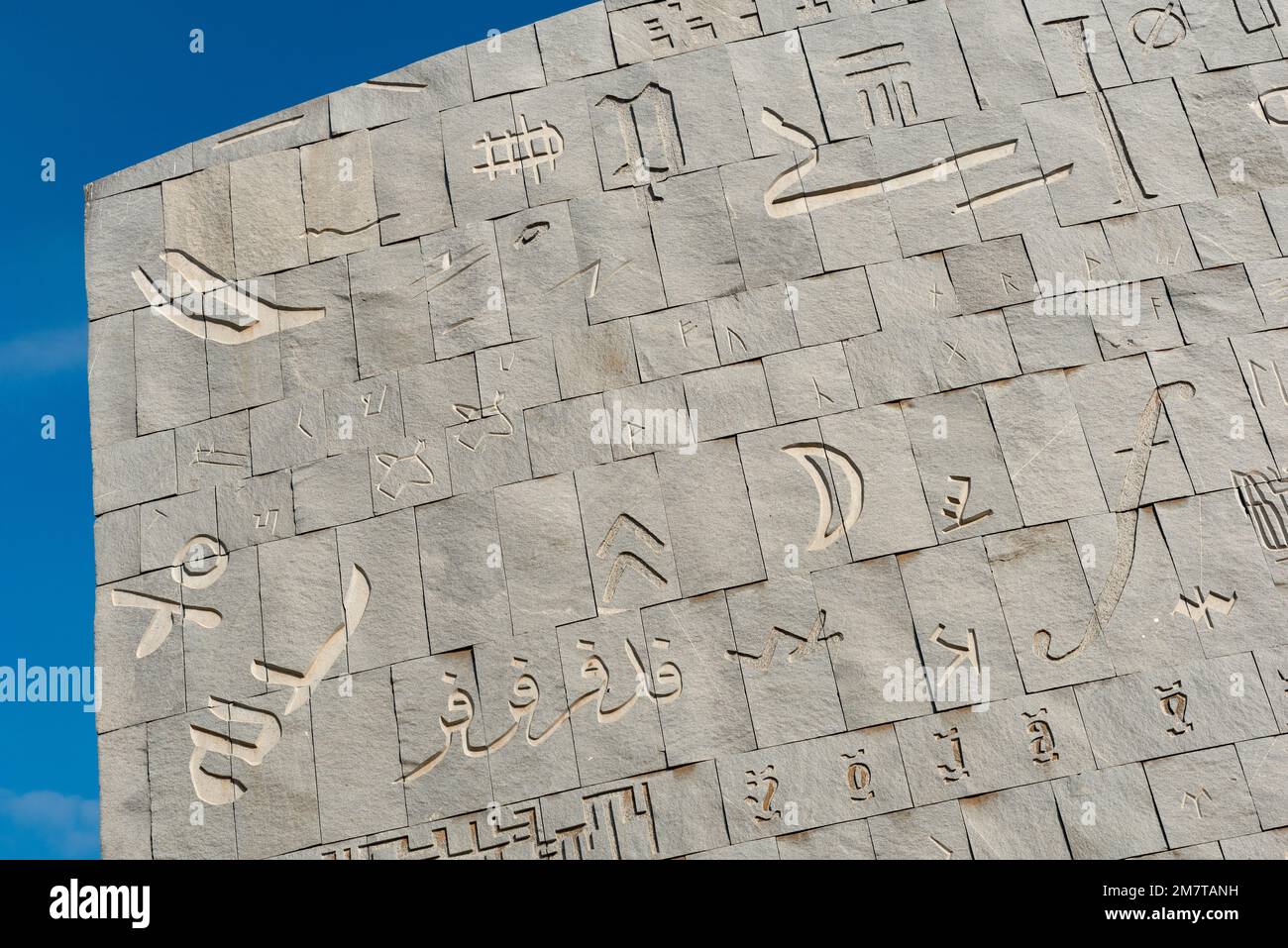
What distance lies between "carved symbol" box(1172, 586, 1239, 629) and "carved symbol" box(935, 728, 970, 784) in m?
1.71

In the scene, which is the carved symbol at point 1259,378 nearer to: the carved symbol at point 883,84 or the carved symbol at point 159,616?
the carved symbol at point 883,84

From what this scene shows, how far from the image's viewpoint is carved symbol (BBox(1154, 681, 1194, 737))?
8711mm

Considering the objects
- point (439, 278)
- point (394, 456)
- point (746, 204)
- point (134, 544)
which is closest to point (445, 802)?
point (394, 456)

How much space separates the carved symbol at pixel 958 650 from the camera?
29.4 ft

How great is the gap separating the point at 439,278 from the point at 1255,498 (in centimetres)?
615

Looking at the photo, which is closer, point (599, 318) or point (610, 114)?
point (599, 318)

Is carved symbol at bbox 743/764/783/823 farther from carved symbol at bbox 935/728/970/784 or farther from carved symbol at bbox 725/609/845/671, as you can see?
carved symbol at bbox 935/728/970/784

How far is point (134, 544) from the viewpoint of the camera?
10250 mm

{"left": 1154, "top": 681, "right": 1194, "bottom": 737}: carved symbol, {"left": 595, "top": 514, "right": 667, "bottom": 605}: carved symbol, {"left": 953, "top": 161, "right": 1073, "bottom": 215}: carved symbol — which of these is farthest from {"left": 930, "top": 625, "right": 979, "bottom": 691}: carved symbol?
{"left": 953, "top": 161, "right": 1073, "bottom": 215}: carved symbol

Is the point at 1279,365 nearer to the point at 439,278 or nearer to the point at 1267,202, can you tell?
the point at 1267,202

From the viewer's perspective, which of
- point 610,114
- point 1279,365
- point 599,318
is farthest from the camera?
point 610,114

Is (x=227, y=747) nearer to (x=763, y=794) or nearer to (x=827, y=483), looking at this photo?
(x=763, y=794)

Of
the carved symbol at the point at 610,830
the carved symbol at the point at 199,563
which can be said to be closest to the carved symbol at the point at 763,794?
the carved symbol at the point at 610,830

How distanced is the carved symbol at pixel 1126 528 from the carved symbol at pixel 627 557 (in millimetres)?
2605
